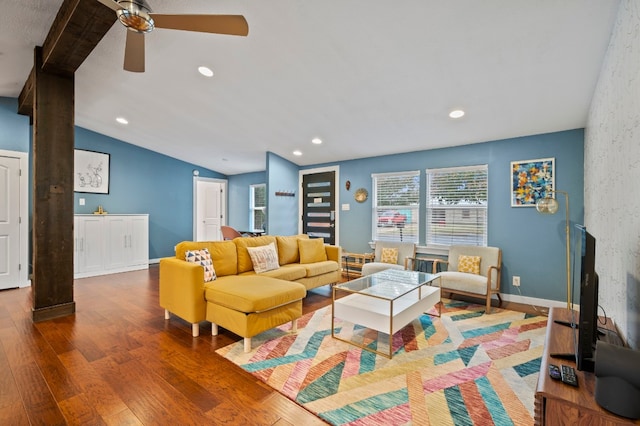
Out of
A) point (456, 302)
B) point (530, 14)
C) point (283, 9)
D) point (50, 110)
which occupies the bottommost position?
point (456, 302)

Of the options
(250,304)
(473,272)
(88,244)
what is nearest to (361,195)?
(473,272)

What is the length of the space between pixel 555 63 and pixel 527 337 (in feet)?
8.23

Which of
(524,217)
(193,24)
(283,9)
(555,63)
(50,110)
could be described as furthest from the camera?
(524,217)

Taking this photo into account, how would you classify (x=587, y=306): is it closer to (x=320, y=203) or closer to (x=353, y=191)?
(x=353, y=191)

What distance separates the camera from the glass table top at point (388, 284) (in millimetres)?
2729

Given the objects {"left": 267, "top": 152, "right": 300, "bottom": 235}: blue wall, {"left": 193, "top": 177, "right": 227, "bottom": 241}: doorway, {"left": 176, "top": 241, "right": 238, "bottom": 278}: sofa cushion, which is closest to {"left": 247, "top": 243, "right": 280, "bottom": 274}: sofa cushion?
{"left": 176, "top": 241, "right": 238, "bottom": 278}: sofa cushion

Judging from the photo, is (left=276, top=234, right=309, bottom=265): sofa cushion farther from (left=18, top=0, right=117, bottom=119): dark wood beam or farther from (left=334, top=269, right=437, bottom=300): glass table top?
(left=18, top=0, right=117, bottom=119): dark wood beam

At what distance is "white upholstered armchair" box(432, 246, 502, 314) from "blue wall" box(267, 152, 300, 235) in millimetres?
3067

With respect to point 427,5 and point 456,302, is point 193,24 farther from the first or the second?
point 456,302

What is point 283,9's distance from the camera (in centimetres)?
223

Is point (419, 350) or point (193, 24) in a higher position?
point (193, 24)

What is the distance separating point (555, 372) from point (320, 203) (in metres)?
5.04

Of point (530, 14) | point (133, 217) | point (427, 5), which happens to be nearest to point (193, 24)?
point (427, 5)

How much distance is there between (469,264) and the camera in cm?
405
